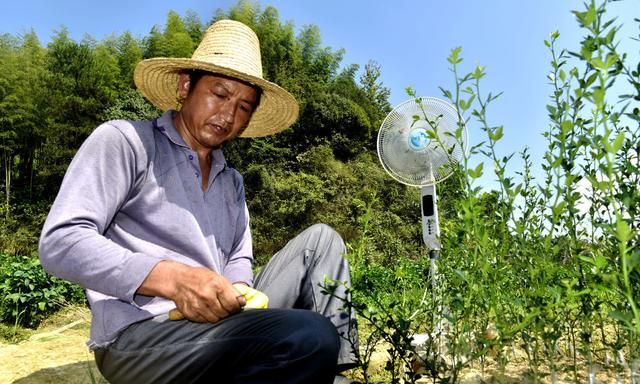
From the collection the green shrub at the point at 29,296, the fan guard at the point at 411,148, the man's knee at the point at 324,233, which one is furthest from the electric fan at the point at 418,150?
the green shrub at the point at 29,296

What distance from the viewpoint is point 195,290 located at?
1.33 meters

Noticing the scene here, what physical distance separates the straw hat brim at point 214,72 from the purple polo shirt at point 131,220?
0.92 feet

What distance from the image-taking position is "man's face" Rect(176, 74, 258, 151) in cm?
189

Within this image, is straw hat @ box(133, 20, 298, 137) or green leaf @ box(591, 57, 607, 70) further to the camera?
straw hat @ box(133, 20, 298, 137)

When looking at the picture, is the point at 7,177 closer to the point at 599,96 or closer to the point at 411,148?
the point at 411,148

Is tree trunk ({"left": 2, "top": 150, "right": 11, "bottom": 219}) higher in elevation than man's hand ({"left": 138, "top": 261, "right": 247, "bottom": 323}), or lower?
higher

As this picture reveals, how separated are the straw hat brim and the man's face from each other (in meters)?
0.05

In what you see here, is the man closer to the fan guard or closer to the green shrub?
the fan guard

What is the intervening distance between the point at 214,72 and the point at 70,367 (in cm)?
202

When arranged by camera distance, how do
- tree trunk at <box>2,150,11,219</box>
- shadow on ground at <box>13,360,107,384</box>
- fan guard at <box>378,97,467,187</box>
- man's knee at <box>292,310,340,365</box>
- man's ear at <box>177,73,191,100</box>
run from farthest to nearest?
tree trunk at <box>2,150,11,219</box>
fan guard at <box>378,97,467,187</box>
shadow on ground at <box>13,360,107,384</box>
man's ear at <box>177,73,191,100</box>
man's knee at <box>292,310,340,365</box>

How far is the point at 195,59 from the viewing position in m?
2.00

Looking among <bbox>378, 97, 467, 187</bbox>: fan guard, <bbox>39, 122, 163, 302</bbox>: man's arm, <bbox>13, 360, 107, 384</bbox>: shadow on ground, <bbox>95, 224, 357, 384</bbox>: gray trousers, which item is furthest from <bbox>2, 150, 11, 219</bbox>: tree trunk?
<bbox>95, 224, 357, 384</bbox>: gray trousers

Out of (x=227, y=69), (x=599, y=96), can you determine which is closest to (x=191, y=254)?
(x=227, y=69)

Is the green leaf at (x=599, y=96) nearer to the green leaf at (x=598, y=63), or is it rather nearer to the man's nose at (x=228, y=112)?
the green leaf at (x=598, y=63)
